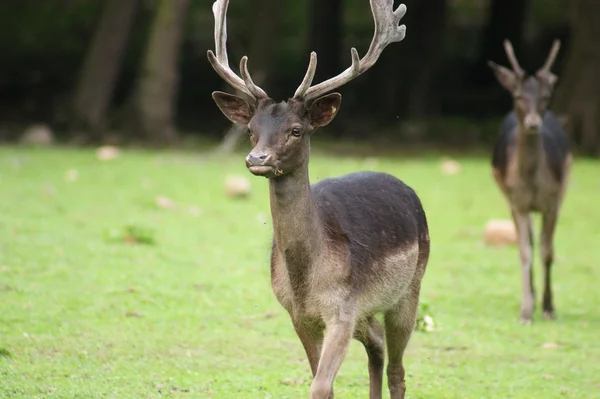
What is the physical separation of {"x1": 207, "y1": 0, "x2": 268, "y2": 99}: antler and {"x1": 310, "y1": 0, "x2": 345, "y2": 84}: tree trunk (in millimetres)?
17234

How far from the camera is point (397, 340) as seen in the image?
21.0 ft

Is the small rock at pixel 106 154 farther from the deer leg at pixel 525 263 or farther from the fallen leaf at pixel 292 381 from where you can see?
the fallen leaf at pixel 292 381

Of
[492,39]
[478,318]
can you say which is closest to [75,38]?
[492,39]

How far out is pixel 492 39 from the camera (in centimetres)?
2617

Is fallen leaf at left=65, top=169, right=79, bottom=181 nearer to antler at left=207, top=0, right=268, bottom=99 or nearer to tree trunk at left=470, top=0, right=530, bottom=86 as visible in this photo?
antler at left=207, top=0, right=268, bottom=99

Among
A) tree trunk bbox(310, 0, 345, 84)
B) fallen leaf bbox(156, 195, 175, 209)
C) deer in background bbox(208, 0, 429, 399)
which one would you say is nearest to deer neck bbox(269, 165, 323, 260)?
deer in background bbox(208, 0, 429, 399)

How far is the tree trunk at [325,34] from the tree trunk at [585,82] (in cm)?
542

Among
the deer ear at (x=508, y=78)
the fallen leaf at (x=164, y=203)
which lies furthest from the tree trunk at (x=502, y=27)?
the deer ear at (x=508, y=78)

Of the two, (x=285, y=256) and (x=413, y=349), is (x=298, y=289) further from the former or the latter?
(x=413, y=349)

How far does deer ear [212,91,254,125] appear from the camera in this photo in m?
6.00

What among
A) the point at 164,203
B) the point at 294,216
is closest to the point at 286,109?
the point at 294,216

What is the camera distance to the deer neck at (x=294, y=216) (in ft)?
18.5

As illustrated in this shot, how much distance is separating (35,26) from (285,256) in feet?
66.6

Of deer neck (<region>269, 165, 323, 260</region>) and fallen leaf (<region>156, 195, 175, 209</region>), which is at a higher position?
deer neck (<region>269, 165, 323, 260</region>)
